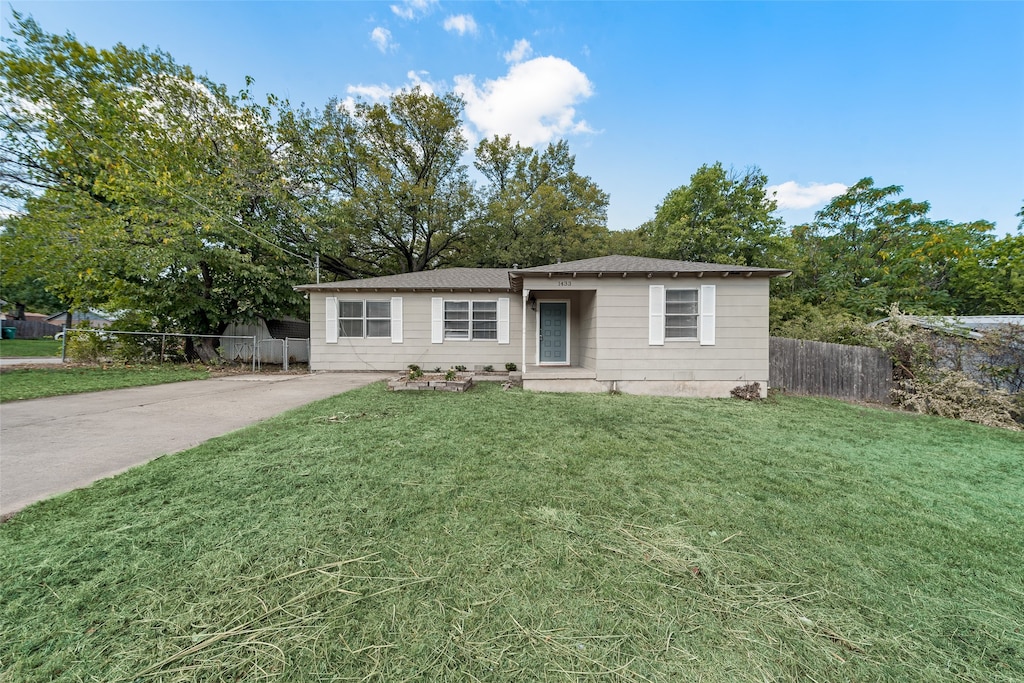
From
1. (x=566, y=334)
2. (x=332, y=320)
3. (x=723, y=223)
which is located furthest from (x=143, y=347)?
(x=723, y=223)

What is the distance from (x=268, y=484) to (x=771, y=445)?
5326 millimetres

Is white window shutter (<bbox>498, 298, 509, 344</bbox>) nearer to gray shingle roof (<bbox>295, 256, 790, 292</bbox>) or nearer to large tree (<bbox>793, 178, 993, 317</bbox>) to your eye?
gray shingle roof (<bbox>295, 256, 790, 292</bbox>)

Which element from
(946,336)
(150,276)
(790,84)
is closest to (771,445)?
(946,336)

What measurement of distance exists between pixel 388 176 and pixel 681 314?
1426cm

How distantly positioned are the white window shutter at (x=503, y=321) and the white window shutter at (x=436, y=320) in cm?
166

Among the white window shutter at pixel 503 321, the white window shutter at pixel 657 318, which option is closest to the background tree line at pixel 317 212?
the white window shutter at pixel 657 318

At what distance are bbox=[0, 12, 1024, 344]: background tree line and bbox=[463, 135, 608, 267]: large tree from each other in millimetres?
98

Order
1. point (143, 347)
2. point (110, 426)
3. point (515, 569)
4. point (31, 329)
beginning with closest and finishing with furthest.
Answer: point (515, 569), point (110, 426), point (143, 347), point (31, 329)

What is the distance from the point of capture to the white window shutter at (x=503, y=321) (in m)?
10.2

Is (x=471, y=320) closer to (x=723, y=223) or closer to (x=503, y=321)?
(x=503, y=321)

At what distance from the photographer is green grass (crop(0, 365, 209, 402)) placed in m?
6.71

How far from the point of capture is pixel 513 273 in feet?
25.7

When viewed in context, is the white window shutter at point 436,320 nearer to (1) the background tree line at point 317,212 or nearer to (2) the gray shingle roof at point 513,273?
(2) the gray shingle roof at point 513,273

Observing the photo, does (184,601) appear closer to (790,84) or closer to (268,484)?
(268,484)
